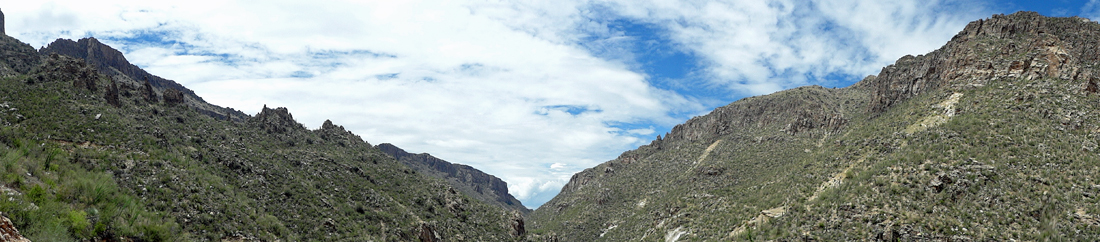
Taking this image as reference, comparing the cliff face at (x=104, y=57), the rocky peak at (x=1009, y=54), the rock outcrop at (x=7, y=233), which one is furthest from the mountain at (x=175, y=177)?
the rocky peak at (x=1009, y=54)

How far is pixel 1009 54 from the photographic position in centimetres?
5466

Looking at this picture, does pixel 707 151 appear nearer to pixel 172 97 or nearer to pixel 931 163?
pixel 931 163

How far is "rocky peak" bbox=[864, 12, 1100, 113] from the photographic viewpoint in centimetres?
5053

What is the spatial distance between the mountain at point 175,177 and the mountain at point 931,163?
26963mm

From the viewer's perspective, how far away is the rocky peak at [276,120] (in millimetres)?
62031

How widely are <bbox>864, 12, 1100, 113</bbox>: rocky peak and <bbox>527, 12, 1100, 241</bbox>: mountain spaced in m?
0.20

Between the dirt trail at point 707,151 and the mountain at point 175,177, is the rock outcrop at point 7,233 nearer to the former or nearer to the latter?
the mountain at point 175,177

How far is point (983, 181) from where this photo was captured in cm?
3759

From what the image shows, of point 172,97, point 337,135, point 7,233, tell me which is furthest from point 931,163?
point 172,97

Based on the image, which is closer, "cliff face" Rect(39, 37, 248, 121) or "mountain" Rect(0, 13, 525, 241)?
"mountain" Rect(0, 13, 525, 241)

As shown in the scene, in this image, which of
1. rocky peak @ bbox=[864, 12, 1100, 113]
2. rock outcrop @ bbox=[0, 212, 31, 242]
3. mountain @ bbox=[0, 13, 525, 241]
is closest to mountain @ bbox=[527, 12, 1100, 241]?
rocky peak @ bbox=[864, 12, 1100, 113]

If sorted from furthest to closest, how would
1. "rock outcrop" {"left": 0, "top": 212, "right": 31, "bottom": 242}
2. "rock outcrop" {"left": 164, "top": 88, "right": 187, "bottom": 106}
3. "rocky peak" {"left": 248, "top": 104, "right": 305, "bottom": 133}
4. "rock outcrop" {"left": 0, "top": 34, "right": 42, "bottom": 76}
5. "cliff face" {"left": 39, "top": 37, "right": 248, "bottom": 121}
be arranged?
"cliff face" {"left": 39, "top": 37, "right": 248, "bottom": 121}
"rocky peak" {"left": 248, "top": 104, "right": 305, "bottom": 133}
"rock outcrop" {"left": 164, "top": 88, "right": 187, "bottom": 106}
"rock outcrop" {"left": 0, "top": 34, "right": 42, "bottom": 76}
"rock outcrop" {"left": 0, "top": 212, "right": 31, "bottom": 242}

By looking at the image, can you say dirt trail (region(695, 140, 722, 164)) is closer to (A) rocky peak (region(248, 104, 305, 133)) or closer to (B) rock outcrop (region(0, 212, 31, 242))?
(A) rocky peak (region(248, 104, 305, 133))

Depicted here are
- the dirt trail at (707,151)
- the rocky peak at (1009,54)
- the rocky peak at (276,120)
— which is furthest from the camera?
the dirt trail at (707,151)
